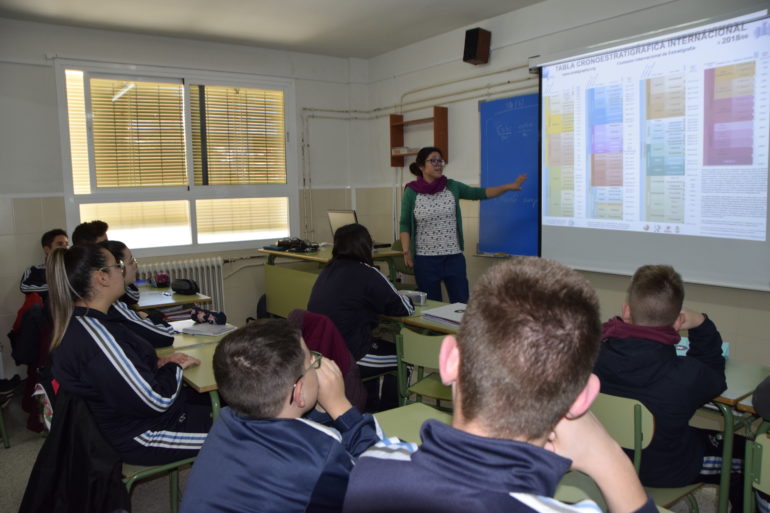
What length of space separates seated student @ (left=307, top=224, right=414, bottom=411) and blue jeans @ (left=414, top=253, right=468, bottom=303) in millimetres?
1310

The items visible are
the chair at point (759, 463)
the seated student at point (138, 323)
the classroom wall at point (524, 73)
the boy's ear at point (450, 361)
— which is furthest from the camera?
the classroom wall at point (524, 73)

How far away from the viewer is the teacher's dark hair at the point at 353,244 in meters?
3.08

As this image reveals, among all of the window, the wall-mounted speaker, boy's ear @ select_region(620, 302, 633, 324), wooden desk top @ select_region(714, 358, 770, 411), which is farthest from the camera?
the window

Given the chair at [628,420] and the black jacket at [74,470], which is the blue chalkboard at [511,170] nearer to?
the chair at [628,420]

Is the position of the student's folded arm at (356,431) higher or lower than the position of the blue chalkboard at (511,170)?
lower

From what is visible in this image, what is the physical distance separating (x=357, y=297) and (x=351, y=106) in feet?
12.7

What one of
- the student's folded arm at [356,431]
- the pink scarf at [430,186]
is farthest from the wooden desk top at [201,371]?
the pink scarf at [430,186]

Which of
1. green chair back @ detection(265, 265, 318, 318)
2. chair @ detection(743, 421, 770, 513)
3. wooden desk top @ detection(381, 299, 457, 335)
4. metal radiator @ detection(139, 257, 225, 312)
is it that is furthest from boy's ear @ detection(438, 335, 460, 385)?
metal radiator @ detection(139, 257, 225, 312)

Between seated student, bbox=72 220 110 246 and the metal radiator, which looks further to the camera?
the metal radiator

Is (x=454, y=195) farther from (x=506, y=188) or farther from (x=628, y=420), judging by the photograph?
(x=628, y=420)

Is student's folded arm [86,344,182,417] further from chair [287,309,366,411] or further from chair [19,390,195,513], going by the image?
chair [287,309,366,411]

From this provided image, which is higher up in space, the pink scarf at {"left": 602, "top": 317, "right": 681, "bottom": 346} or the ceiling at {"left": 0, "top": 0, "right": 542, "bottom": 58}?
the ceiling at {"left": 0, "top": 0, "right": 542, "bottom": 58}

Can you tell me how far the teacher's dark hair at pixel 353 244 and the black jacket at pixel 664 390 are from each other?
4.75 ft

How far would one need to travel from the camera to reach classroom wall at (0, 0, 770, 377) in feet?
12.6
